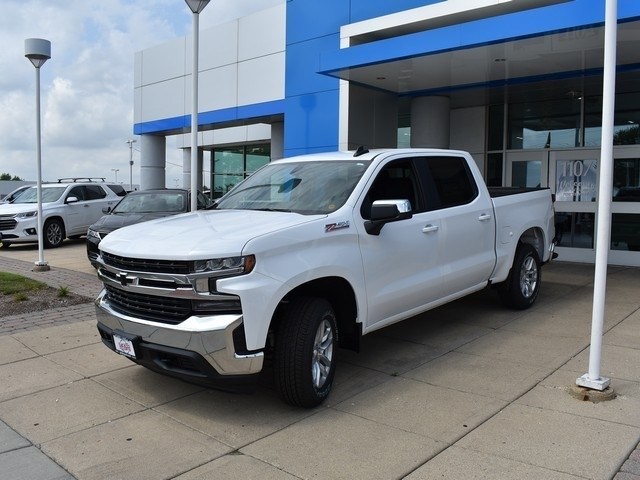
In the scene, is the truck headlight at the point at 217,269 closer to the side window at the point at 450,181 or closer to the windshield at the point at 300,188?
the windshield at the point at 300,188

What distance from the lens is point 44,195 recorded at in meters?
16.6

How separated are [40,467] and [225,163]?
22016 millimetres

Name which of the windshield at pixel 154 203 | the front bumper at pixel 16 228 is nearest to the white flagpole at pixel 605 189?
the windshield at pixel 154 203

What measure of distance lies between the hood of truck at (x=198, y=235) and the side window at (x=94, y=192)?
1323cm

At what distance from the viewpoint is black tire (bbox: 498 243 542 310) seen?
719 cm

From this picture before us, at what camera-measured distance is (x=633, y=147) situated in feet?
36.4

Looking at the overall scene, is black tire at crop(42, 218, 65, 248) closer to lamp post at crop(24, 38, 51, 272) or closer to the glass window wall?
lamp post at crop(24, 38, 51, 272)

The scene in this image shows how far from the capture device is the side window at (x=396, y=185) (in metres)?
5.22

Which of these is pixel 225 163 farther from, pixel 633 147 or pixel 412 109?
pixel 633 147

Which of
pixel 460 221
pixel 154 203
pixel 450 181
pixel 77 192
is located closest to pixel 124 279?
pixel 460 221

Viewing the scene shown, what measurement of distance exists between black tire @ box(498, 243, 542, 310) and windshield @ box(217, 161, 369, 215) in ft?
9.55

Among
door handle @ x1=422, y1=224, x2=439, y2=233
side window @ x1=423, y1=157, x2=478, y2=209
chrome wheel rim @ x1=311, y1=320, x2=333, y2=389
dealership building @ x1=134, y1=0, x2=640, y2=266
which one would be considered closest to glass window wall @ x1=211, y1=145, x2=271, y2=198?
dealership building @ x1=134, y1=0, x2=640, y2=266

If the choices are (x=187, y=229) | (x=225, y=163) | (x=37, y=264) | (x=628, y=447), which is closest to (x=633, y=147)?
(x=628, y=447)

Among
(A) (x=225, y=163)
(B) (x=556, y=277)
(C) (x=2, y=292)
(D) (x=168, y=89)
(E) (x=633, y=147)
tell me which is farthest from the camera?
(A) (x=225, y=163)
